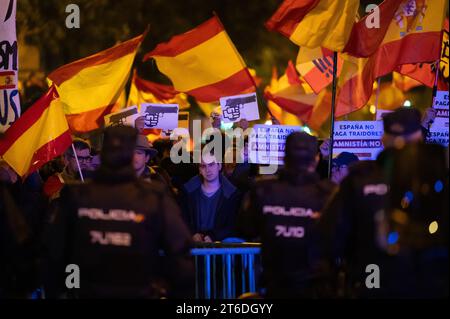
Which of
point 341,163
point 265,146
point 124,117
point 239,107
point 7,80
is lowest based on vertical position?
point 341,163

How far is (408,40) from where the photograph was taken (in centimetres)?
1180

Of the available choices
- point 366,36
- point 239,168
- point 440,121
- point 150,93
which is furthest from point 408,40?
point 150,93

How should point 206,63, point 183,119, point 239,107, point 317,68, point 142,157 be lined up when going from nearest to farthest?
point 142,157, point 239,107, point 206,63, point 317,68, point 183,119

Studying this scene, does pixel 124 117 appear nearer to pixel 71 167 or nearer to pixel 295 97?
pixel 71 167

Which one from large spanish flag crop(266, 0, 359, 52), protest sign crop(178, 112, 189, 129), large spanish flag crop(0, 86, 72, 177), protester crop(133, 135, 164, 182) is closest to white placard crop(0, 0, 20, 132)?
large spanish flag crop(0, 86, 72, 177)

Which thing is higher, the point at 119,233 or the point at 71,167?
the point at 71,167

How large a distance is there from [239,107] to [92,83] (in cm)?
202

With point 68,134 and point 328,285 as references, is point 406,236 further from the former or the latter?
point 68,134

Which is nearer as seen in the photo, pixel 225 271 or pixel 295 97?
pixel 225 271

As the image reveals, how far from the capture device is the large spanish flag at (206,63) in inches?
503

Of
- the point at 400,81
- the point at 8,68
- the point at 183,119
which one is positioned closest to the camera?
the point at 8,68

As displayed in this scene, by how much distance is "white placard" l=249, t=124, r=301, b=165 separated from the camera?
1195cm

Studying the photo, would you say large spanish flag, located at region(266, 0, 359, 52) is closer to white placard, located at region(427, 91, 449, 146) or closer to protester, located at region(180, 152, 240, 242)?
white placard, located at region(427, 91, 449, 146)

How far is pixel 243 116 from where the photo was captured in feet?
41.8
